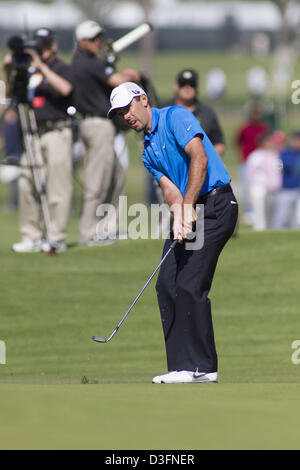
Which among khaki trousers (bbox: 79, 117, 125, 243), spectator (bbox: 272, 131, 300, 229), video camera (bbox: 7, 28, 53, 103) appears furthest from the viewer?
spectator (bbox: 272, 131, 300, 229)

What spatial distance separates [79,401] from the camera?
6.12m

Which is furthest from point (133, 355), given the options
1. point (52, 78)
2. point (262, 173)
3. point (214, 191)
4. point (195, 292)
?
point (262, 173)

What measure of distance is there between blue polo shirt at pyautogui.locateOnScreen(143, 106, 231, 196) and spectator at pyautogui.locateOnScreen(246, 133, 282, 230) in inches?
354

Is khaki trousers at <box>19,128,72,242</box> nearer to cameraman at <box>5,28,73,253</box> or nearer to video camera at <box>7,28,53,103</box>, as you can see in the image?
cameraman at <box>5,28,73,253</box>

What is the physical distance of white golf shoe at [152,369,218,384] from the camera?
7.16 metres

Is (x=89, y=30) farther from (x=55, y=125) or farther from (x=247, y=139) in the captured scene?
(x=247, y=139)

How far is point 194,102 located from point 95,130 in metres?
1.12

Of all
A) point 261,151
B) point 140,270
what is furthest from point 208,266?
point 261,151

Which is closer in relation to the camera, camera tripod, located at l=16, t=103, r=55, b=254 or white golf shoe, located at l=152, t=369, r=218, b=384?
white golf shoe, located at l=152, t=369, r=218, b=384

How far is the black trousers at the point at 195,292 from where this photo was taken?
7.18m

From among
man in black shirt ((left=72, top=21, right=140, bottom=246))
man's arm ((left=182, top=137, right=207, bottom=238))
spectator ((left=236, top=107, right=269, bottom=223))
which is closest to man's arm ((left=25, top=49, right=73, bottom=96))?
man in black shirt ((left=72, top=21, right=140, bottom=246))

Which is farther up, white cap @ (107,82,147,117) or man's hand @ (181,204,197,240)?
white cap @ (107,82,147,117)

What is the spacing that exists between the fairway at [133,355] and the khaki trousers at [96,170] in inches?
12.2

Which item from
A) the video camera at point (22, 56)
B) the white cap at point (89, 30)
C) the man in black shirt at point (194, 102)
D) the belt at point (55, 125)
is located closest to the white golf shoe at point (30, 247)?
the belt at point (55, 125)
